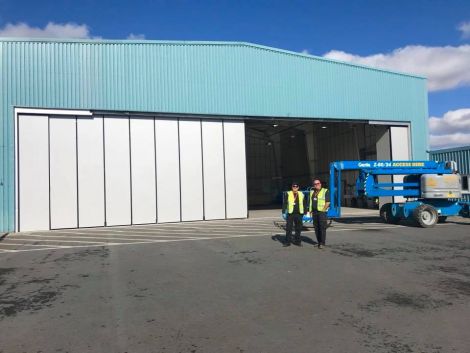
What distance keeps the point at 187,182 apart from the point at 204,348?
56.8 feet

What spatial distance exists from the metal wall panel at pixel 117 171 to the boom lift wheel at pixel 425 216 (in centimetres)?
1254

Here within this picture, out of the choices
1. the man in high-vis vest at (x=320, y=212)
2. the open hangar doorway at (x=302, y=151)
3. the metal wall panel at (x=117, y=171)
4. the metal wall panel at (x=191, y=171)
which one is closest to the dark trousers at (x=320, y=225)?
the man in high-vis vest at (x=320, y=212)

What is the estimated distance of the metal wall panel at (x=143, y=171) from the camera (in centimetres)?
2100

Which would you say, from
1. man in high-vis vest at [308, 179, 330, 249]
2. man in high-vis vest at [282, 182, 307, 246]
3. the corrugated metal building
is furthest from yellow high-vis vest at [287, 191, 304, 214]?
the corrugated metal building

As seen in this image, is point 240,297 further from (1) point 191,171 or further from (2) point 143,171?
(1) point 191,171

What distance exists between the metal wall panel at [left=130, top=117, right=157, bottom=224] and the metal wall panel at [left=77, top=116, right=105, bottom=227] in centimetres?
146

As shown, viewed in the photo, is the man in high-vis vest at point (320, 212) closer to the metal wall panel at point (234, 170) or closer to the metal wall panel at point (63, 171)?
the metal wall panel at point (234, 170)

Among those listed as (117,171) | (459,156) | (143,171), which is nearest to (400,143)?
(459,156)

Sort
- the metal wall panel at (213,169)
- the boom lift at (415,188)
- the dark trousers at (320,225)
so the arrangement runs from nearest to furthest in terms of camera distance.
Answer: the dark trousers at (320,225) → the boom lift at (415,188) → the metal wall panel at (213,169)

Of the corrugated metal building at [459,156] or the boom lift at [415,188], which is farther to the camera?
the corrugated metal building at [459,156]

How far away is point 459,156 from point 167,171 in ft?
54.8

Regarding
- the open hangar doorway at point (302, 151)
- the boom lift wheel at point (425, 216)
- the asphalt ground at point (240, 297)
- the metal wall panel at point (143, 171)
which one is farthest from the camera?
the open hangar doorway at point (302, 151)

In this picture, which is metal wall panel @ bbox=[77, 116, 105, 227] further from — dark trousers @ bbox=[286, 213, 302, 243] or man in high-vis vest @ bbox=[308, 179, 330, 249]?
man in high-vis vest @ bbox=[308, 179, 330, 249]

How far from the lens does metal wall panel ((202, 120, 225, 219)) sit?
2236 centimetres
